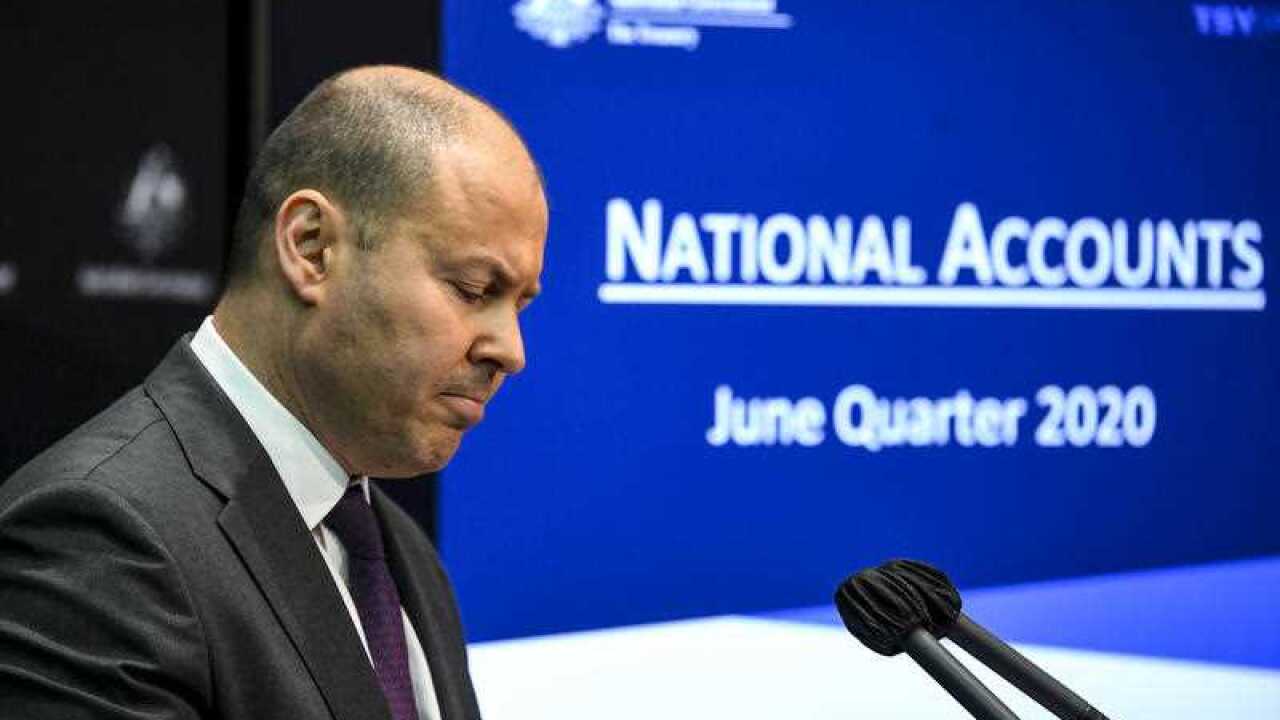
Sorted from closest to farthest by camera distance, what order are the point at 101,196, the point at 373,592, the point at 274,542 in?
the point at 274,542
the point at 373,592
the point at 101,196

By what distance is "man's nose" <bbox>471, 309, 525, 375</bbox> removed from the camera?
180 cm

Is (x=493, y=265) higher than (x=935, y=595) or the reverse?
higher

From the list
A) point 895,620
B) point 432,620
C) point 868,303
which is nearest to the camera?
point 895,620

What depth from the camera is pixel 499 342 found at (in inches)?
71.1

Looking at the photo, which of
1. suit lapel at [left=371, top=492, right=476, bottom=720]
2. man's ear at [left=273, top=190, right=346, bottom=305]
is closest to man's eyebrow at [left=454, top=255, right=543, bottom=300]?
man's ear at [left=273, top=190, right=346, bottom=305]

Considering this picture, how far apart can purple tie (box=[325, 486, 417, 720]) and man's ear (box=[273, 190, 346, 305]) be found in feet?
0.74

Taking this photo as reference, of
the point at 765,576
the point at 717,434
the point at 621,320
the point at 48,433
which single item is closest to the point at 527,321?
the point at 621,320

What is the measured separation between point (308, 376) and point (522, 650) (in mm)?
1498

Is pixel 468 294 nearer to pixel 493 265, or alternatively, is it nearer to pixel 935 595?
pixel 493 265

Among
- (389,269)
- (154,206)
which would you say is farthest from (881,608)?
(154,206)

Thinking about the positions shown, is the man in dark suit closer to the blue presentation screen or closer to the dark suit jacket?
the dark suit jacket

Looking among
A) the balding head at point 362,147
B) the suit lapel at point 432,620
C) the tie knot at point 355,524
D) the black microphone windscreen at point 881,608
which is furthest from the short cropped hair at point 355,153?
the black microphone windscreen at point 881,608

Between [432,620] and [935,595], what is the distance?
674 millimetres

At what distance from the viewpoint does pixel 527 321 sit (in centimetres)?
322
